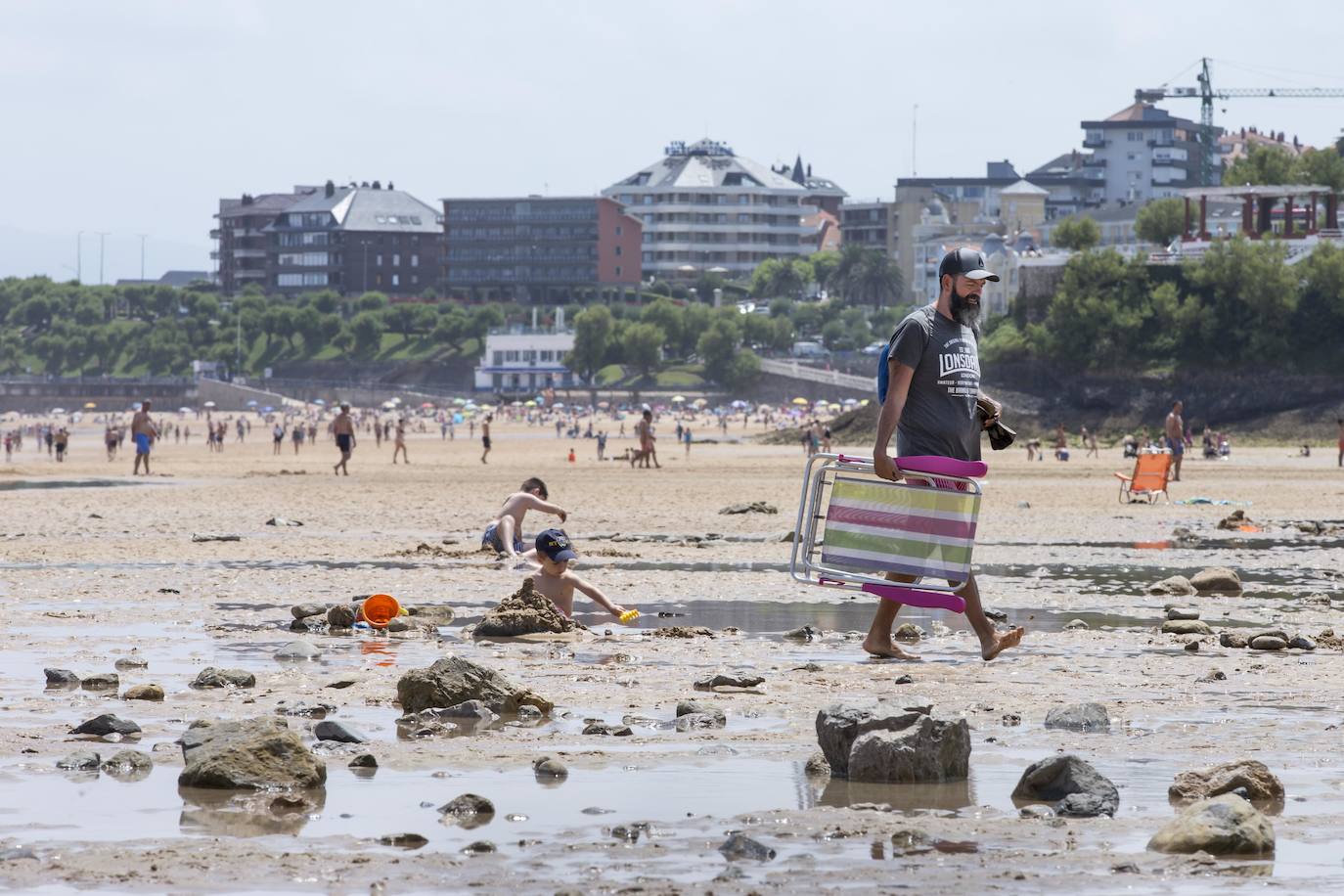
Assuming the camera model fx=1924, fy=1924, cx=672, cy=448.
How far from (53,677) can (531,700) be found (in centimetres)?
225

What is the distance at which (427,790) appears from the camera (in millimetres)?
6051

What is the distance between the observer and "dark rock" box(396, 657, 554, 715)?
758 cm

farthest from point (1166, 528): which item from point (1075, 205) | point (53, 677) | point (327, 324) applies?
point (1075, 205)

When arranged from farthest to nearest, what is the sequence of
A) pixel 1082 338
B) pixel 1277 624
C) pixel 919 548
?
pixel 1082 338 < pixel 1277 624 < pixel 919 548

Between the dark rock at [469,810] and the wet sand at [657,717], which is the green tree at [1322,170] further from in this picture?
the dark rock at [469,810]

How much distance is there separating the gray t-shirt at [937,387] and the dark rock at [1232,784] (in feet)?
8.69

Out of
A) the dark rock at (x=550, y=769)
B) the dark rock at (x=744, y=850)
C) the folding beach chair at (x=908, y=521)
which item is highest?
the folding beach chair at (x=908, y=521)

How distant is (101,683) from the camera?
8.30 metres

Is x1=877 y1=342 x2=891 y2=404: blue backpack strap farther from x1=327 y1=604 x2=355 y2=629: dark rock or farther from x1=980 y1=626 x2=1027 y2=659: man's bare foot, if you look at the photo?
x1=327 y1=604 x2=355 y2=629: dark rock

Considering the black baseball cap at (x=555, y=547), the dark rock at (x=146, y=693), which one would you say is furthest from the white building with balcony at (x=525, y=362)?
the dark rock at (x=146, y=693)

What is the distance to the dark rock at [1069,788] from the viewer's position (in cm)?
565

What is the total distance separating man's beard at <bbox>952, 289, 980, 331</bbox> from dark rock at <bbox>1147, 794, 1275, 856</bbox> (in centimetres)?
350

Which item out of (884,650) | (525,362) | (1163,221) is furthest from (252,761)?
(525,362)

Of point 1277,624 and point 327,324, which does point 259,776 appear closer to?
point 1277,624
